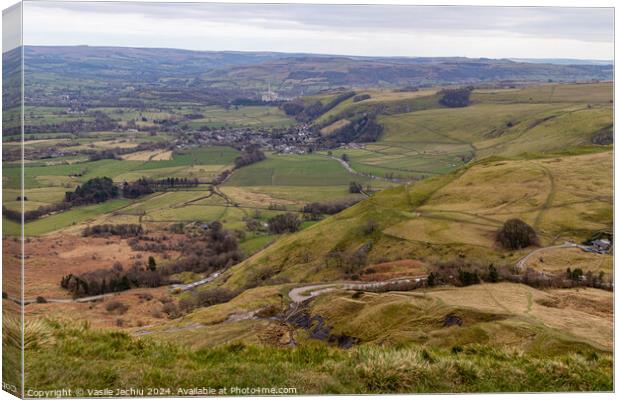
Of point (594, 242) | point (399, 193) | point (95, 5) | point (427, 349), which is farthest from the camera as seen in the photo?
point (399, 193)

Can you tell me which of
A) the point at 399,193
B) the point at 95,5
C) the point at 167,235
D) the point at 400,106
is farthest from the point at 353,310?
the point at 400,106

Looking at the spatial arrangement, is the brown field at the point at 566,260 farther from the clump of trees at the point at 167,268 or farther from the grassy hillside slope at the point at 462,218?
the clump of trees at the point at 167,268

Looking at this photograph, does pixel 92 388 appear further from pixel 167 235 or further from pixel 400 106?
pixel 400 106

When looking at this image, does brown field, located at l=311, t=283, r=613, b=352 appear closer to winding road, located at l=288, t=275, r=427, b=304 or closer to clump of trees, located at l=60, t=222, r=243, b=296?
winding road, located at l=288, t=275, r=427, b=304

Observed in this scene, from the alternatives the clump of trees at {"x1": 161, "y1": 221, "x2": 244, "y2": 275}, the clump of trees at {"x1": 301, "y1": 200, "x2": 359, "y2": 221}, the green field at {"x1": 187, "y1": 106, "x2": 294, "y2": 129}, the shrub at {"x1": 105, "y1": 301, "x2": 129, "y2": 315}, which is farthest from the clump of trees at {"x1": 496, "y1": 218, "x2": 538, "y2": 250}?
the green field at {"x1": 187, "y1": 106, "x2": 294, "y2": 129}

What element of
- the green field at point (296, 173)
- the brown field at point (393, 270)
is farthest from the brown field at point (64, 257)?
the green field at point (296, 173)

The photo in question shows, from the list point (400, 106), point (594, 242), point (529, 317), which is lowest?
point (529, 317)
